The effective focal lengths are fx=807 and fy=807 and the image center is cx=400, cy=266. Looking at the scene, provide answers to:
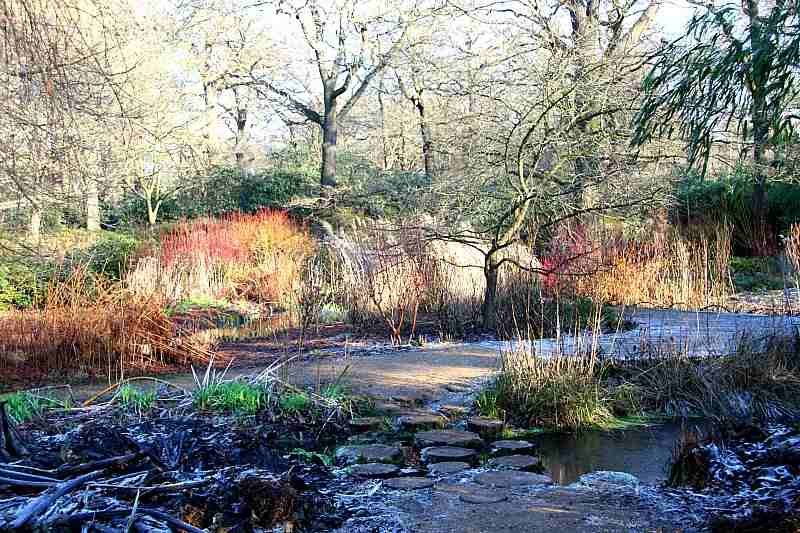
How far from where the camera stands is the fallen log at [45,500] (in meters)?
2.72

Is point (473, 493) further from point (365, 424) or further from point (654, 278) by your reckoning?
point (654, 278)

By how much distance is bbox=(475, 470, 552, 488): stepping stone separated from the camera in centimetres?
389

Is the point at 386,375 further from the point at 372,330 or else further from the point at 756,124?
the point at 756,124

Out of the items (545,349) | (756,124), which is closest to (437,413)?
(545,349)

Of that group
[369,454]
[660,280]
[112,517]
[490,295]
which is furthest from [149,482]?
[660,280]

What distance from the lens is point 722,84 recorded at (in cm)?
424

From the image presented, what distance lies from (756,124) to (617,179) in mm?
4126

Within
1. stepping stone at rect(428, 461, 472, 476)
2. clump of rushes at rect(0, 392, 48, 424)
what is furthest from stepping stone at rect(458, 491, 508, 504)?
clump of rushes at rect(0, 392, 48, 424)

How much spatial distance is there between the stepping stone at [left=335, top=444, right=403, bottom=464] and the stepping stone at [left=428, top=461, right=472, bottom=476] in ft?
0.76

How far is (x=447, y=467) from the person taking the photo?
414 cm

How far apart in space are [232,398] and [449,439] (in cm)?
144

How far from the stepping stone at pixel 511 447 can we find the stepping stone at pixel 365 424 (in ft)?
2.47

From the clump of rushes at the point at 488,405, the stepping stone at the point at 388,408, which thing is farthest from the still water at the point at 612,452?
the stepping stone at the point at 388,408

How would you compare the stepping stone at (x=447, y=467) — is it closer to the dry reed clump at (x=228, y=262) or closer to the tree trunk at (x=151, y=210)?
the dry reed clump at (x=228, y=262)
